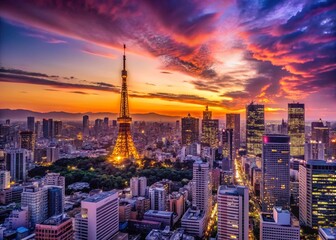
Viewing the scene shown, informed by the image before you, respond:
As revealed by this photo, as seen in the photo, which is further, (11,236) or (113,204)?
(113,204)

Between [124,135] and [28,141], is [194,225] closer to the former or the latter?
[124,135]

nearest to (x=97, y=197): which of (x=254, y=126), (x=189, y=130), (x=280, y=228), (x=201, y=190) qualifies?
(x=201, y=190)

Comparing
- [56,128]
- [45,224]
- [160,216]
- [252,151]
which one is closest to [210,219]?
[160,216]

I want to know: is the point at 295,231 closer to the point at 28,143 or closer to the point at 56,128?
the point at 28,143

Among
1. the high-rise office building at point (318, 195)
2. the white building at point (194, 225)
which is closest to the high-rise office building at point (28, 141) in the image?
the white building at point (194, 225)

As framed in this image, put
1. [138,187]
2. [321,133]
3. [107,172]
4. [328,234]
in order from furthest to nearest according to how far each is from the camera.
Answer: [321,133], [107,172], [138,187], [328,234]
